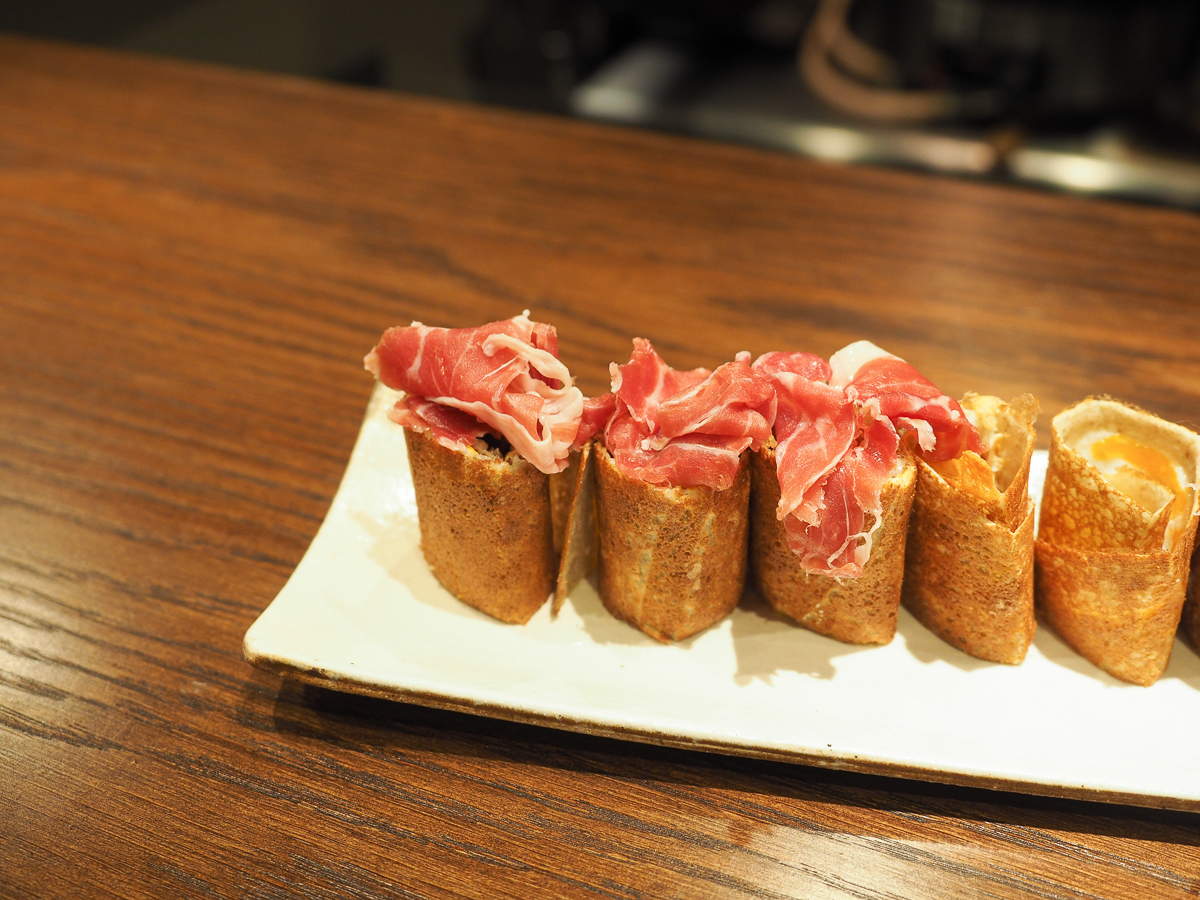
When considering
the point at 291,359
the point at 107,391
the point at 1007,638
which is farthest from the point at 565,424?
the point at 107,391

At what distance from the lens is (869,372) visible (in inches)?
62.2

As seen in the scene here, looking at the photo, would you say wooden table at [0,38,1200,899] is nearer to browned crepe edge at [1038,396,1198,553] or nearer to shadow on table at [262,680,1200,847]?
shadow on table at [262,680,1200,847]

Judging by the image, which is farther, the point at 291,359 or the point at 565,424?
the point at 291,359

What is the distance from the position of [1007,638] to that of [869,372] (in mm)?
470

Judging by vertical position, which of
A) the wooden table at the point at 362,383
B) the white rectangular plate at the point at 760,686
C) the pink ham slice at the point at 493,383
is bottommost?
the wooden table at the point at 362,383

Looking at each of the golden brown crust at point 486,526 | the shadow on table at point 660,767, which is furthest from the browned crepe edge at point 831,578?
the golden brown crust at point 486,526

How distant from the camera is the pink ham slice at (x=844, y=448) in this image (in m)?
1.44

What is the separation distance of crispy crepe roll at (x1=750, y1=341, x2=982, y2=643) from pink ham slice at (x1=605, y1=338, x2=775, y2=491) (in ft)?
0.18

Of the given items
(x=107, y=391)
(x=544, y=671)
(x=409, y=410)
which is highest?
(x=409, y=410)

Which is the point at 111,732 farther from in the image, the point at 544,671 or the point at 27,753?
the point at 544,671

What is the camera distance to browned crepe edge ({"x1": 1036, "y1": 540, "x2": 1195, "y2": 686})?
147cm

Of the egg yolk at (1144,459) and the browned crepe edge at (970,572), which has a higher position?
the egg yolk at (1144,459)

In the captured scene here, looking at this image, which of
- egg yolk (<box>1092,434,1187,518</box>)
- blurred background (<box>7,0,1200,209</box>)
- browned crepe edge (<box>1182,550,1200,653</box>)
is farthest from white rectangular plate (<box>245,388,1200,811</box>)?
blurred background (<box>7,0,1200,209</box>)

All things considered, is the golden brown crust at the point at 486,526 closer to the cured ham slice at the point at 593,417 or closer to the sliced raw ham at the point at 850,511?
the cured ham slice at the point at 593,417
